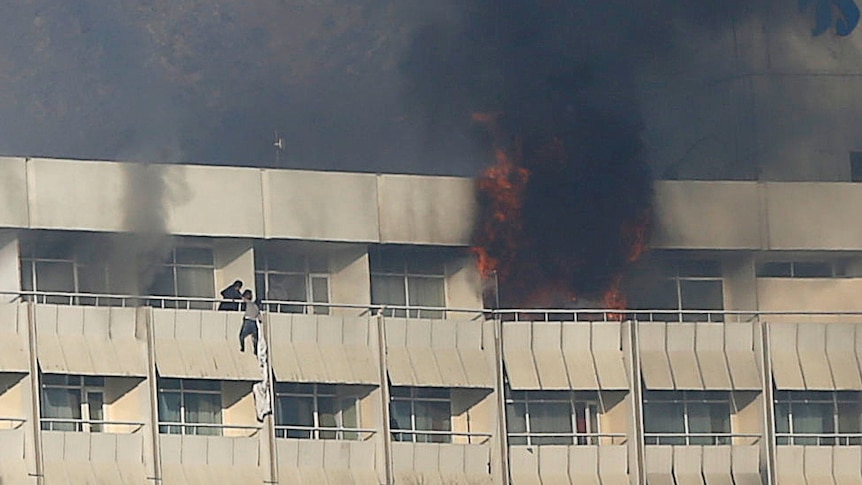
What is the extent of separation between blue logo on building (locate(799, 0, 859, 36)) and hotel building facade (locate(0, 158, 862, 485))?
8.07 m

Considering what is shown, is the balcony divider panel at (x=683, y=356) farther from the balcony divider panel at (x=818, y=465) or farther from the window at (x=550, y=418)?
the balcony divider panel at (x=818, y=465)

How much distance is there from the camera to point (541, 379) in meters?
58.2

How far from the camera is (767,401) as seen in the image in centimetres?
5953

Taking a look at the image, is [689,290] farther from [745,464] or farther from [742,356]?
[745,464]

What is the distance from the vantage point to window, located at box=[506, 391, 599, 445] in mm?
58459

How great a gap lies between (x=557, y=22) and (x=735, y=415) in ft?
45.5

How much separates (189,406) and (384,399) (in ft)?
16.9

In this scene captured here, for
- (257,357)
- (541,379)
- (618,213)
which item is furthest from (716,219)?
(257,357)

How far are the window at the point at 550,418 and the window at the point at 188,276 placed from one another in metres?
8.70

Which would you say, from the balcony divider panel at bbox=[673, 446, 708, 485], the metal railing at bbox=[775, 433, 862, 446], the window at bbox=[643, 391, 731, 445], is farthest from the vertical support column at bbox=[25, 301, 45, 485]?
the metal railing at bbox=[775, 433, 862, 446]

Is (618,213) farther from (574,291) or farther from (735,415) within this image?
(735,415)

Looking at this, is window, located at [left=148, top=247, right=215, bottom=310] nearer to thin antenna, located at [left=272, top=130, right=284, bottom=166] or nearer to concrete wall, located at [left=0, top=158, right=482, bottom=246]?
concrete wall, located at [left=0, top=158, right=482, bottom=246]

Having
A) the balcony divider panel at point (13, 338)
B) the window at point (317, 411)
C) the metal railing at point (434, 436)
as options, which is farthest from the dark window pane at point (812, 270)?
the balcony divider panel at point (13, 338)

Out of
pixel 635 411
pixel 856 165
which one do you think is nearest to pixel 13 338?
pixel 635 411
